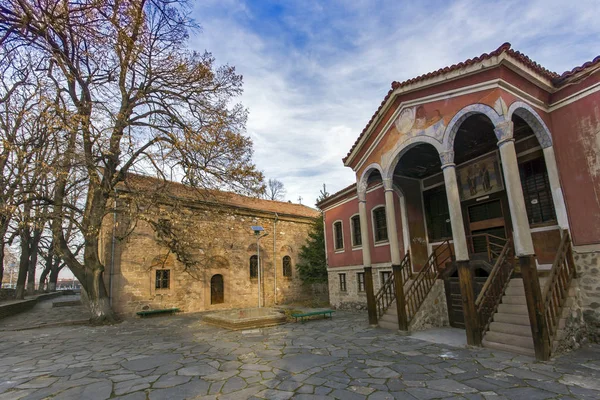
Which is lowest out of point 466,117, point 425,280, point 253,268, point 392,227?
point 425,280

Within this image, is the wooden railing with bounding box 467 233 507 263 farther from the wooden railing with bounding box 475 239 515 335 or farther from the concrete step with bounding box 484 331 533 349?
the concrete step with bounding box 484 331 533 349

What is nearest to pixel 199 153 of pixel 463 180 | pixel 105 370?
pixel 105 370

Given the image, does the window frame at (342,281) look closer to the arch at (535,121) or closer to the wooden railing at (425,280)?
the wooden railing at (425,280)

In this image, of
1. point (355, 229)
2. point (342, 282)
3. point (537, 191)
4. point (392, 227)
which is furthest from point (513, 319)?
point (342, 282)

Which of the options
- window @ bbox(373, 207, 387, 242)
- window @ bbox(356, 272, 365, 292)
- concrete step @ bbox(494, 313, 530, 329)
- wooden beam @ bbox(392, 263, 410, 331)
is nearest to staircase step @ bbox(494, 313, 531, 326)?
concrete step @ bbox(494, 313, 530, 329)

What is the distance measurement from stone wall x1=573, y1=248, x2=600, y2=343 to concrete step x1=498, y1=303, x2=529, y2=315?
3.98 feet

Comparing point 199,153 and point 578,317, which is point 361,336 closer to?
point 578,317

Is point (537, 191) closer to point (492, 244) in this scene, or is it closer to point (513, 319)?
point (492, 244)

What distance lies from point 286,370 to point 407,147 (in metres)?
6.31

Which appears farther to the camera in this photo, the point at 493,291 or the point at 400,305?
the point at 400,305

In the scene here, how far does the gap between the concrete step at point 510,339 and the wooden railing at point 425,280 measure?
2.32 meters

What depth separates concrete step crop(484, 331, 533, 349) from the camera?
19.0 ft

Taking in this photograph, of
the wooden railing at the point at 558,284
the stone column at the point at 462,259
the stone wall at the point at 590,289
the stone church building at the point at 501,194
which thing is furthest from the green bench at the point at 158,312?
the stone wall at the point at 590,289

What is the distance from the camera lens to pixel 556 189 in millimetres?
7219
